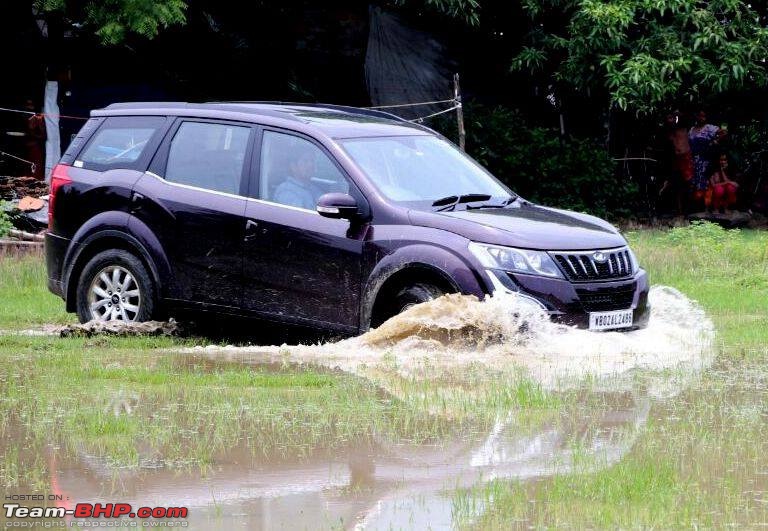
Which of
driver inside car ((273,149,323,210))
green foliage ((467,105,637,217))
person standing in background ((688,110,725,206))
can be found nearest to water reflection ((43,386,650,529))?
driver inside car ((273,149,323,210))

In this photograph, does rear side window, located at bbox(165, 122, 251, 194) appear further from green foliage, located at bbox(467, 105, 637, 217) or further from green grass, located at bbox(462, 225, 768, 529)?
green foliage, located at bbox(467, 105, 637, 217)

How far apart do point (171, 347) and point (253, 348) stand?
641 millimetres

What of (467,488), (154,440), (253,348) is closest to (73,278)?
(253,348)

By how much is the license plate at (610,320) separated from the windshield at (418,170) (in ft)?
4.47

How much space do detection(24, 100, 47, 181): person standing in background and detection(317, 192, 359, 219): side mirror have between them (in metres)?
11.5

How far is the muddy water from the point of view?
18.7ft

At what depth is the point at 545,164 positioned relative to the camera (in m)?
22.1

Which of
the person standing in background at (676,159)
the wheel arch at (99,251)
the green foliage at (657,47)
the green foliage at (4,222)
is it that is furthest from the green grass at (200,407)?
the person standing in background at (676,159)

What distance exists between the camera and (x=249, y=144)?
10.7m

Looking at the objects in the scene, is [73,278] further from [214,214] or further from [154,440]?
[154,440]

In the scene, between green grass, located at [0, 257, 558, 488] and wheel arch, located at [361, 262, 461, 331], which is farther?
wheel arch, located at [361, 262, 461, 331]

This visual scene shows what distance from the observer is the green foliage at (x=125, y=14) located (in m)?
17.9

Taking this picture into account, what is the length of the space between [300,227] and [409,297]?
1.04m

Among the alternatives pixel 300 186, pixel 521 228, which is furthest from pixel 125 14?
pixel 521 228
